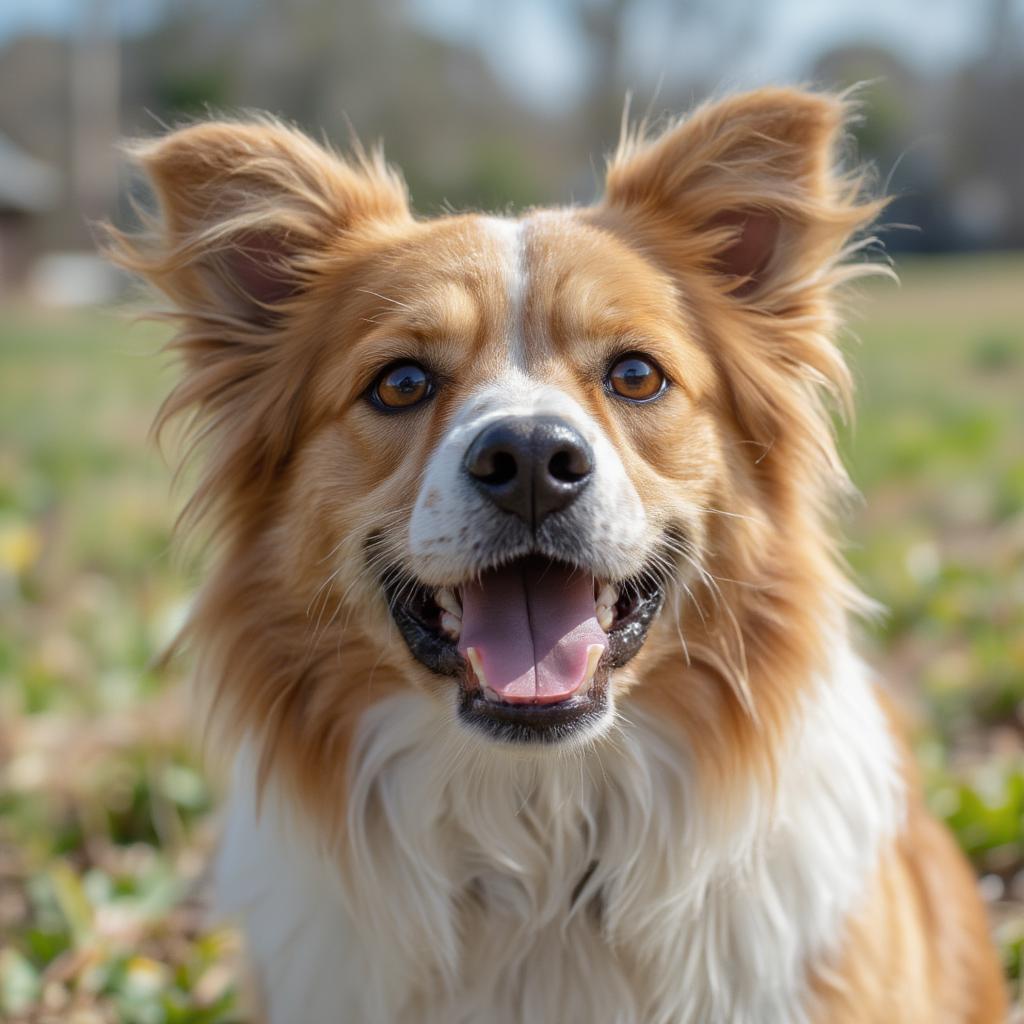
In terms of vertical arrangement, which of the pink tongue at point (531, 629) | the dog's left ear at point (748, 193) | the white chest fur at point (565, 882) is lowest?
the white chest fur at point (565, 882)

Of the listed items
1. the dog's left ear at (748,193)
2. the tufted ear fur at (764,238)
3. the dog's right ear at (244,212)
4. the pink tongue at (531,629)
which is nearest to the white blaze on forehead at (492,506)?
the pink tongue at (531,629)

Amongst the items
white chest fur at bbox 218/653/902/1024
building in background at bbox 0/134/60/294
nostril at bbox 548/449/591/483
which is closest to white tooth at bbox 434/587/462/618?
white chest fur at bbox 218/653/902/1024

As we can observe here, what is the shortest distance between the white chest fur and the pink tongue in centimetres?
29

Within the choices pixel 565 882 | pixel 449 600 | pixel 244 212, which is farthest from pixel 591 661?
pixel 244 212

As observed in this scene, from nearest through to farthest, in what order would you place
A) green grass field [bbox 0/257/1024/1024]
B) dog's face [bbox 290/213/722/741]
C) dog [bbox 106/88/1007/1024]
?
dog's face [bbox 290/213/722/741] → dog [bbox 106/88/1007/1024] → green grass field [bbox 0/257/1024/1024]

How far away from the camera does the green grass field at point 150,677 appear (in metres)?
3.65

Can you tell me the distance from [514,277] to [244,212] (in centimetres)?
75

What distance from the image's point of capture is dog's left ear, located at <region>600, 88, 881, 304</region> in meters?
2.92

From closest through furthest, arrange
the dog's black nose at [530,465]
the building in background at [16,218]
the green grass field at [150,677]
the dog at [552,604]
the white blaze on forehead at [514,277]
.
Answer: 1. the dog's black nose at [530,465]
2. the dog at [552,604]
3. the white blaze on forehead at [514,277]
4. the green grass field at [150,677]
5. the building in background at [16,218]

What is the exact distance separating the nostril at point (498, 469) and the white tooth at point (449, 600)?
32 centimetres

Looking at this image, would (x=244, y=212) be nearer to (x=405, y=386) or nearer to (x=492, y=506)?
(x=405, y=386)

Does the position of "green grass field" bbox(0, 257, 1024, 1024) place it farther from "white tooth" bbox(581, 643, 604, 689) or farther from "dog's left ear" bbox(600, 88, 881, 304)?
"white tooth" bbox(581, 643, 604, 689)

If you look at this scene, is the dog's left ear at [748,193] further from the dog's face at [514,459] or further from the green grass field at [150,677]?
the green grass field at [150,677]

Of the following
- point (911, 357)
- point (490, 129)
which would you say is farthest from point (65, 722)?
point (490, 129)
